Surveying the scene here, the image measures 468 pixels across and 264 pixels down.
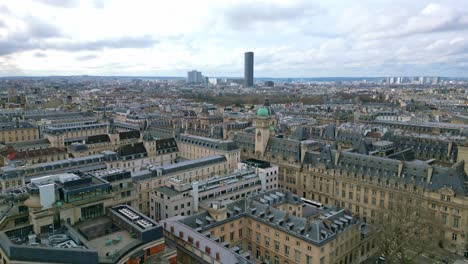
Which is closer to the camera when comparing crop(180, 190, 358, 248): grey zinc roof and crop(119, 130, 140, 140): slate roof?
crop(180, 190, 358, 248): grey zinc roof

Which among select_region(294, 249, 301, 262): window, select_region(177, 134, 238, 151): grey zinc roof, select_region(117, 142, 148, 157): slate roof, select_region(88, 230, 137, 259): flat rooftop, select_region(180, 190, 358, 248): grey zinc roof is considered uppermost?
select_region(177, 134, 238, 151): grey zinc roof

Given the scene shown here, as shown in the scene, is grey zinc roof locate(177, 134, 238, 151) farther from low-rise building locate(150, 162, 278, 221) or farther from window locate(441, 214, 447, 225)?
window locate(441, 214, 447, 225)

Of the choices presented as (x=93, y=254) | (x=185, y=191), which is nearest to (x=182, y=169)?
(x=185, y=191)

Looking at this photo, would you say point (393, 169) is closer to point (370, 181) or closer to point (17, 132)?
point (370, 181)

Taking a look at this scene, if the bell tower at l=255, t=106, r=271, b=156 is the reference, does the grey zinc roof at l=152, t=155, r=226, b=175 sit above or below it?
below

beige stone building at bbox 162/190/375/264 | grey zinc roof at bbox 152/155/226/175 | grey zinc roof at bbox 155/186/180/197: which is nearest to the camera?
beige stone building at bbox 162/190/375/264

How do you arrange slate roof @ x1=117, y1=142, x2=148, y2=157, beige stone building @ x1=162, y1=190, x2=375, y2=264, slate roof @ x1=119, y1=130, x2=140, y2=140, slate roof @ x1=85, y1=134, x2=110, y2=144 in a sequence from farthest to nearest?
1. slate roof @ x1=119, y1=130, x2=140, y2=140
2. slate roof @ x1=85, y1=134, x2=110, y2=144
3. slate roof @ x1=117, y1=142, x2=148, y2=157
4. beige stone building @ x1=162, y1=190, x2=375, y2=264

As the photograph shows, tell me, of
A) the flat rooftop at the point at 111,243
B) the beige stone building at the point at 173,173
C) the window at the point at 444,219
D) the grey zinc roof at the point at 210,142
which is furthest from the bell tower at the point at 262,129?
the flat rooftop at the point at 111,243

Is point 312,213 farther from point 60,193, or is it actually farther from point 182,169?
point 60,193

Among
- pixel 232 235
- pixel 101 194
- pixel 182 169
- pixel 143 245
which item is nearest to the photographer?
pixel 143 245

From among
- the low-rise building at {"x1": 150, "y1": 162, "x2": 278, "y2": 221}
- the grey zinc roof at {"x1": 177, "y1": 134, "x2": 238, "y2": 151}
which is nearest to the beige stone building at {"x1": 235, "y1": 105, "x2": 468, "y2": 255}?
the grey zinc roof at {"x1": 177, "y1": 134, "x2": 238, "y2": 151}
